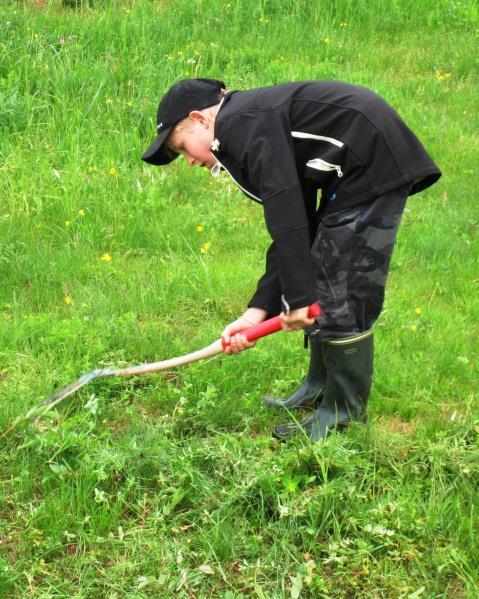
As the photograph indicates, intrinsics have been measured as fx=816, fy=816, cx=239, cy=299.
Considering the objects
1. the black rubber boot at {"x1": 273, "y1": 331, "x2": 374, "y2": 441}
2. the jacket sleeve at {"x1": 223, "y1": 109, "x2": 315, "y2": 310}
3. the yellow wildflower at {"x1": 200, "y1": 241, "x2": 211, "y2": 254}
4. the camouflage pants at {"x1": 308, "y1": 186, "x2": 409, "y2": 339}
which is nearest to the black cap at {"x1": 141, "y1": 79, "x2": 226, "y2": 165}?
the jacket sleeve at {"x1": 223, "y1": 109, "x2": 315, "y2": 310}

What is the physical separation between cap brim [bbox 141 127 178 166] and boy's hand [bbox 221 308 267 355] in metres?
0.64

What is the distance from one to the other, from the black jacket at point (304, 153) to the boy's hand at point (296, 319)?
0.03m

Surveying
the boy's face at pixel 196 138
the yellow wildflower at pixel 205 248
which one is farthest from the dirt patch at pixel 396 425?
the yellow wildflower at pixel 205 248

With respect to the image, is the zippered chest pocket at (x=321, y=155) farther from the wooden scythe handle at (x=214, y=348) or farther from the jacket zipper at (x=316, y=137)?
the wooden scythe handle at (x=214, y=348)

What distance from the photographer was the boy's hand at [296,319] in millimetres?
2682

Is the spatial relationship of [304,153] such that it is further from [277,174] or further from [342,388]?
[342,388]

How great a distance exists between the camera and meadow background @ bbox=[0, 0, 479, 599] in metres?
Answer: 2.64

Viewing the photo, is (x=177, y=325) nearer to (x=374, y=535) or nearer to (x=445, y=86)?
(x=374, y=535)

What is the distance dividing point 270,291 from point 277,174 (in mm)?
622

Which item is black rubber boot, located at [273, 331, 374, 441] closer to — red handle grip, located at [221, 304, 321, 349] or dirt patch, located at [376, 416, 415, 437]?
dirt patch, located at [376, 416, 415, 437]

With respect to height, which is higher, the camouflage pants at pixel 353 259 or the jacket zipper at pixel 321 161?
the jacket zipper at pixel 321 161

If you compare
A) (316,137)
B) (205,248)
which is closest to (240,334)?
(316,137)

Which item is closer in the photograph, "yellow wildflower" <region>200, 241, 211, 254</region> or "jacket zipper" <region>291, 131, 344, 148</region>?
"jacket zipper" <region>291, 131, 344, 148</region>

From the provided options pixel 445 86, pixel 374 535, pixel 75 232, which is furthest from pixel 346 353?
pixel 445 86
